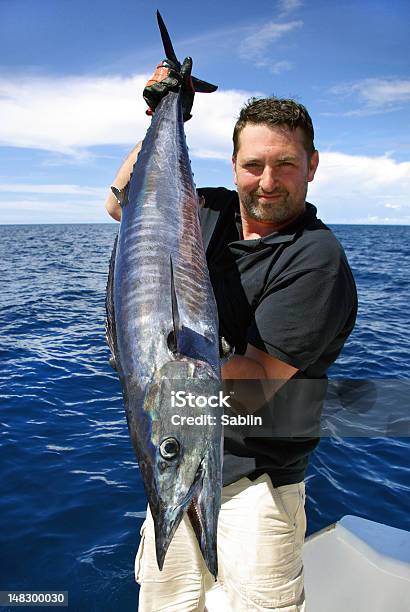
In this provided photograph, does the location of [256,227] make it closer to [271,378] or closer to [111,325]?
[271,378]

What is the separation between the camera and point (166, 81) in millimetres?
2359

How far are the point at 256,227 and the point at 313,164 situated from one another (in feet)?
1.31

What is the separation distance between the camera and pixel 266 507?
221cm

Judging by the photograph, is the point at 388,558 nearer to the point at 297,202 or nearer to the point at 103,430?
the point at 297,202

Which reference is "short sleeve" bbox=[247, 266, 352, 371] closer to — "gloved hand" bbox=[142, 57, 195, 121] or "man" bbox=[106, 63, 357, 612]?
"man" bbox=[106, 63, 357, 612]

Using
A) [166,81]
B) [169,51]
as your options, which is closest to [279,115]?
[166,81]

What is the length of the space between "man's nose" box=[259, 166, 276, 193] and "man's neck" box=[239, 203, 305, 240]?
0.16 m

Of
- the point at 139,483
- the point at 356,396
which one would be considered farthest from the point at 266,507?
the point at 356,396

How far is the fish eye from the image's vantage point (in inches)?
57.0

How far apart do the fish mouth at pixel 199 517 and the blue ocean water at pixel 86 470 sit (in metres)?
2.44

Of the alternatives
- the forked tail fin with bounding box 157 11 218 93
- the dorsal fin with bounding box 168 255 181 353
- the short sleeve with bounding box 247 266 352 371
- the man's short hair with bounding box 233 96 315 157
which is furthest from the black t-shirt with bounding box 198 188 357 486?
the forked tail fin with bounding box 157 11 218 93

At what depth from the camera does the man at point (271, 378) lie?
208 centimetres

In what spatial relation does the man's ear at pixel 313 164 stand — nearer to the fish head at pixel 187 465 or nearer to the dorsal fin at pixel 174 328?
the dorsal fin at pixel 174 328

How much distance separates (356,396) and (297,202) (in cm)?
622
